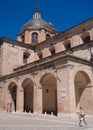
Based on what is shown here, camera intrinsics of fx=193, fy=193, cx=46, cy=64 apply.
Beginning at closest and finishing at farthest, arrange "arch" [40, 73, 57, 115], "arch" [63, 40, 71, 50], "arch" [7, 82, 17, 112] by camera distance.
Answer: "arch" [40, 73, 57, 115], "arch" [7, 82, 17, 112], "arch" [63, 40, 71, 50]

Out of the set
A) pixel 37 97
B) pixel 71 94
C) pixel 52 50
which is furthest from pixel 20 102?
pixel 52 50

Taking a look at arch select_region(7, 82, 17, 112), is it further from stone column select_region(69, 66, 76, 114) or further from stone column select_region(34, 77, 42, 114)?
stone column select_region(69, 66, 76, 114)

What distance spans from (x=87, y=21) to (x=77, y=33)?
1867 mm

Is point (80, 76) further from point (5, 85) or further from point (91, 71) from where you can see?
point (5, 85)

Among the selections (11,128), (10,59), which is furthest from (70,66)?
(10,59)

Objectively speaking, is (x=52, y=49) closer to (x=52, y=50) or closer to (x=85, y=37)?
(x=52, y=50)

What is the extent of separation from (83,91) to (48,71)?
3.91m

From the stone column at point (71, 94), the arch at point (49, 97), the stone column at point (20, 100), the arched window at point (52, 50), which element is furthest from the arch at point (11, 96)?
the stone column at point (71, 94)

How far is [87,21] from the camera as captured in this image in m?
22.3

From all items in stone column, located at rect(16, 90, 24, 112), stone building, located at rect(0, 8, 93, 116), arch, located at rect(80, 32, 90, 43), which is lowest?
stone column, located at rect(16, 90, 24, 112)

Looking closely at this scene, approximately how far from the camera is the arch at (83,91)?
1755 cm

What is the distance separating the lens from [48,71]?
17.3 metres

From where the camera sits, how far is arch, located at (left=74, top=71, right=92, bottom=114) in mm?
17547

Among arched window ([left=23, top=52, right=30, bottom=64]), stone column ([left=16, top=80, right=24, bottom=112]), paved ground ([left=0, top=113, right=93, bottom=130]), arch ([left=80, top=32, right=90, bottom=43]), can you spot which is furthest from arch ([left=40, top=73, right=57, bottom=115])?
arched window ([left=23, top=52, right=30, bottom=64])
